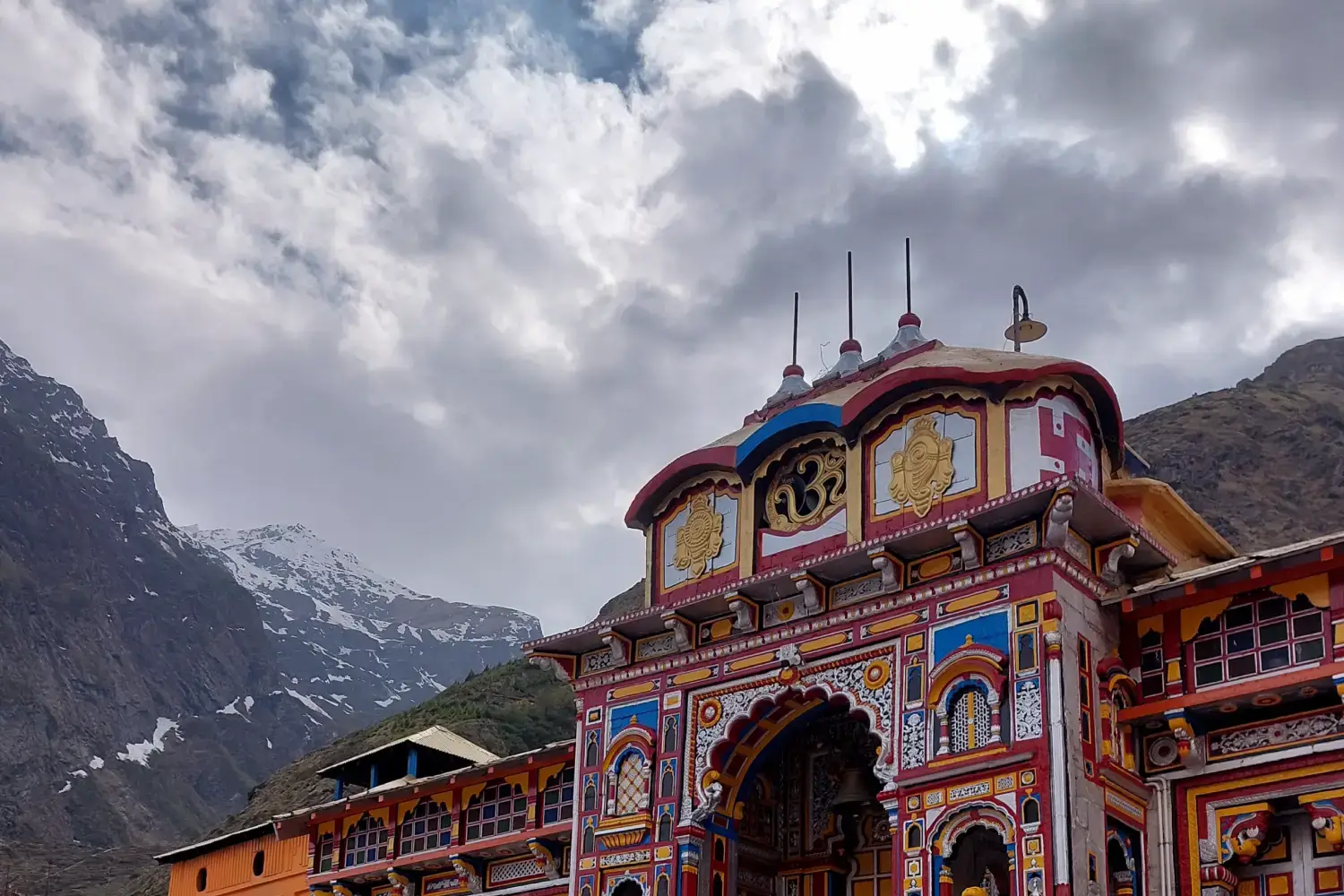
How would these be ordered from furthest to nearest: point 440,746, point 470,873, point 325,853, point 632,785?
point 440,746, point 325,853, point 470,873, point 632,785

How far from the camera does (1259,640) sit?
61.9 feet

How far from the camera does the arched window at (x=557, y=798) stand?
26.0 metres

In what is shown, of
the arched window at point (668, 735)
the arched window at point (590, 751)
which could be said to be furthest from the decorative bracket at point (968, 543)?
the arched window at point (590, 751)

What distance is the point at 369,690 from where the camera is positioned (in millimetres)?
193000

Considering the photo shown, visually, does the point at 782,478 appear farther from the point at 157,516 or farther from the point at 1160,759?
the point at 157,516

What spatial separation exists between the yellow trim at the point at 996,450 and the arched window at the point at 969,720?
250 centimetres

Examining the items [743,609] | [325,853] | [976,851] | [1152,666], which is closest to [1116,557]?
[1152,666]

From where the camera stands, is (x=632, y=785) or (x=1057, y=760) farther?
(x=632, y=785)

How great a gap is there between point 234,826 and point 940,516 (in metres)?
54.0

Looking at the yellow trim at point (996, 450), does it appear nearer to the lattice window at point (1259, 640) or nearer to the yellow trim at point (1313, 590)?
the lattice window at point (1259, 640)

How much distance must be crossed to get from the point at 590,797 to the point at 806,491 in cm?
560

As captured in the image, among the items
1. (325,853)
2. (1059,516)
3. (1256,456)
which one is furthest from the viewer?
(1256,456)

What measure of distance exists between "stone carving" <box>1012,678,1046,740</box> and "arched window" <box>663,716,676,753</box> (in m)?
5.69

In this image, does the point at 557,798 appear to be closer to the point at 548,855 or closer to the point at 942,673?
the point at 548,855
